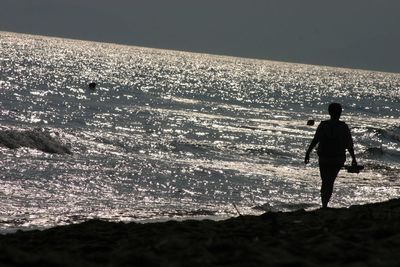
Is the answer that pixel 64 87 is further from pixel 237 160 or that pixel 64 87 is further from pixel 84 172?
pixel 84 172

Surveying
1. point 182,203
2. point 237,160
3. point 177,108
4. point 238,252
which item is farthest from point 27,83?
point 238,252

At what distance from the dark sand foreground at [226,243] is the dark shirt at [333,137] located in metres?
1.07

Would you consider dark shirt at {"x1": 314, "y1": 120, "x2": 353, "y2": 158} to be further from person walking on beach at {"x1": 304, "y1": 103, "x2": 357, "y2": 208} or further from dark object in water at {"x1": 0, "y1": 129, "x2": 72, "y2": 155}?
dark object in water at {"x1": 0, "y1": 129, "x2": 72, "y2": 155}

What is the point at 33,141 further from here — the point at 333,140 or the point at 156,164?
the point at 333,140

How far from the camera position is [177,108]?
212ft

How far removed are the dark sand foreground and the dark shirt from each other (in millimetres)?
1070

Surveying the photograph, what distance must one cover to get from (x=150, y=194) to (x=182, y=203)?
157 cm

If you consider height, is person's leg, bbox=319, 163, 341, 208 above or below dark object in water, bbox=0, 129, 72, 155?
below

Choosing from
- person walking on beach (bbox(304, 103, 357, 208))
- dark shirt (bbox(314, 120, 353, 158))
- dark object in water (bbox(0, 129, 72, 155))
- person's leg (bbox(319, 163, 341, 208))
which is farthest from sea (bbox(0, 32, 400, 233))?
dark shirt (bbox(314, 120, 353, 158))

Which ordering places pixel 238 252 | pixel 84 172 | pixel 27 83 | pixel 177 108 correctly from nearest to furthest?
pixel 238 252, pixel 84 172, pixel 177 108, pixel 27 83

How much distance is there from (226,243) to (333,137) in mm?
4620

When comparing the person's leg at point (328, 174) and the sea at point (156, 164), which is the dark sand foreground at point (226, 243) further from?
the sea at point (156, 164)

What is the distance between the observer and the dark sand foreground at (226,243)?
662cm

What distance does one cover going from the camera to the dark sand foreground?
6.62 m
